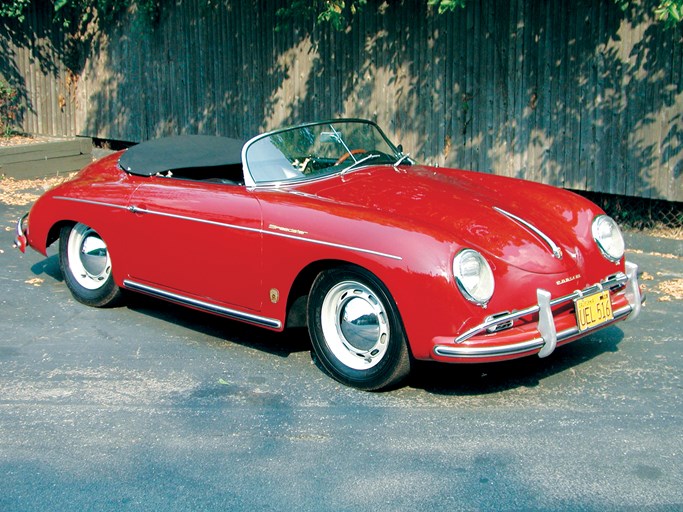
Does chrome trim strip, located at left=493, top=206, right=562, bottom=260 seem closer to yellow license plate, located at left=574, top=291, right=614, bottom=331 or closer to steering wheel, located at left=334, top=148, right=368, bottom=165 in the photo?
yellow license plate, located at left=574, top=291, right=614, bottom=331

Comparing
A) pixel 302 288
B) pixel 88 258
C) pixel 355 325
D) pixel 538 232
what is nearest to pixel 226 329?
pixel 302 288

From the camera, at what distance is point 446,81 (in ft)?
31.4

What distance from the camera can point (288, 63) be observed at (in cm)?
1108

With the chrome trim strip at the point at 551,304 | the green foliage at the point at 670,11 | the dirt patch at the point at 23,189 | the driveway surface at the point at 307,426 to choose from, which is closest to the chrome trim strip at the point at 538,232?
the chrome trim strip at the point at 551,304

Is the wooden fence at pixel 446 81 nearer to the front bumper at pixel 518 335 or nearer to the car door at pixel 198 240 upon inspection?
the front bumper at pixel 518 335

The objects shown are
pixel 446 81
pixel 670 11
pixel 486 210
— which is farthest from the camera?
pixel 446 81

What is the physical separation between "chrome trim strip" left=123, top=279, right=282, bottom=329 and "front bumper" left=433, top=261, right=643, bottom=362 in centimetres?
124

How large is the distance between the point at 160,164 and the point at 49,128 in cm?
901

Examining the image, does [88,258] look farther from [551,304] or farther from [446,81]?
[446,81]

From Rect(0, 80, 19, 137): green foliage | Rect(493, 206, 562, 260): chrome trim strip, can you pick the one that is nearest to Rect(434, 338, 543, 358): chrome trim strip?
Rect(493, 206, 562, 260): chrome trim strip

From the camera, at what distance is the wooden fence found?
8.27m

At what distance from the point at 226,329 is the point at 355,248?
5.85 feet

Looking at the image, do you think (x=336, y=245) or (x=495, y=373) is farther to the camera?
(x=495, y=373)

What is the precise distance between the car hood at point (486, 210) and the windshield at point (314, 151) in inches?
7.0
